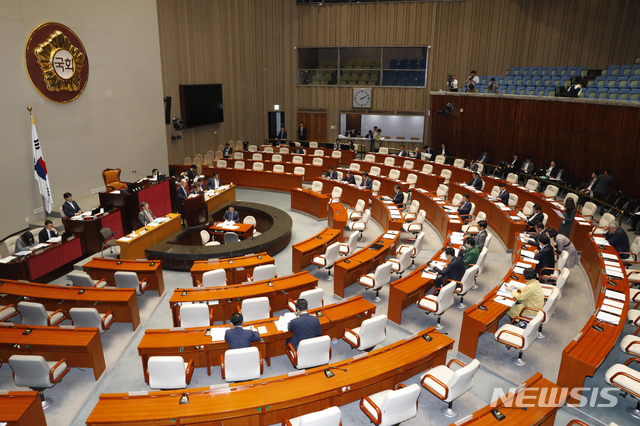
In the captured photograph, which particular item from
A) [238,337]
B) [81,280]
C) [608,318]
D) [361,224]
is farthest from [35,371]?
[361,224]

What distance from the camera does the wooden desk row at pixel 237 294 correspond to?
7.79 metres

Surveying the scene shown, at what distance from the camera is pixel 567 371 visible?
6.02 meters

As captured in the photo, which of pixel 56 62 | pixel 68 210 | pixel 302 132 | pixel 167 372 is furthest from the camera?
pixel 302 132

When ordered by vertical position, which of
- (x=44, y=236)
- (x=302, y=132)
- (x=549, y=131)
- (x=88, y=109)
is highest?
(x=88, y=109)

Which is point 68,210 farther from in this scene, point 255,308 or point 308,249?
point 255,308

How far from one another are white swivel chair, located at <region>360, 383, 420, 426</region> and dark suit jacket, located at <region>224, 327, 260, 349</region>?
1.83m

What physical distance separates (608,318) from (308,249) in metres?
6.05

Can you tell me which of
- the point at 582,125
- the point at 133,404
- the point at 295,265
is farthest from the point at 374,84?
the point at 133,404

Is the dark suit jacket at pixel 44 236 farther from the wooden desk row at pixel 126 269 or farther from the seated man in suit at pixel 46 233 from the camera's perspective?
the wooden desk row at pixel 126 269

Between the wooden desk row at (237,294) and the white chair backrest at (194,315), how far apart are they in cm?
36

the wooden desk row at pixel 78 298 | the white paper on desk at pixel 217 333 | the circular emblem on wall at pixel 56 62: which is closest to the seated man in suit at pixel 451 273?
the white paper on desk at pixel 217 333

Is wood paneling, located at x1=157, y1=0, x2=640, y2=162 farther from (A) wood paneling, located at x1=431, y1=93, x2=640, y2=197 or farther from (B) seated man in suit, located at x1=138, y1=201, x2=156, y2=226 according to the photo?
(B) seated man in suit, located at x1=138, y1=201, x2=156, y2=226

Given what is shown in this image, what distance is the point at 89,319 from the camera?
7203 millimetres

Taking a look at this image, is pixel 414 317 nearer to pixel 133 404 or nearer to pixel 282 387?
pixel 282 387
